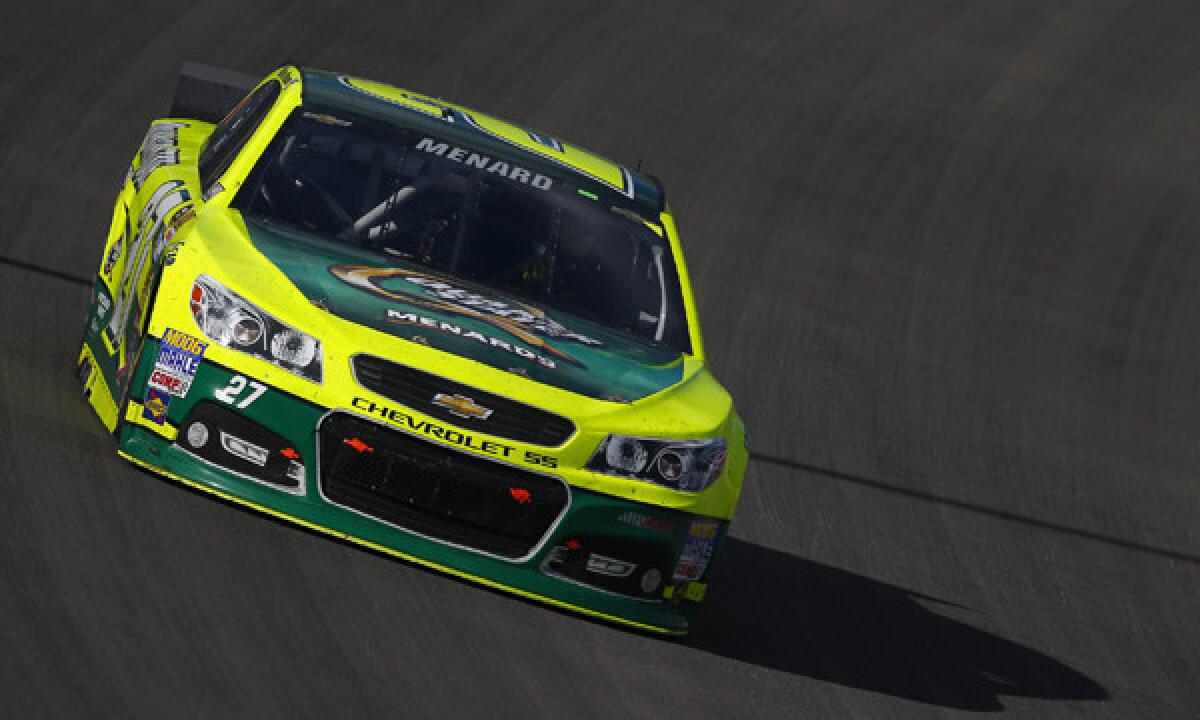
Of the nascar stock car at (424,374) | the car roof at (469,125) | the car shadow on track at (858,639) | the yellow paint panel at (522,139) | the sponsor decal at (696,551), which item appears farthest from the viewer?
the yellow paint panel at (522,139)

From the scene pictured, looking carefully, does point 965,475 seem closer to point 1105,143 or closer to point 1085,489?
point 1085,489

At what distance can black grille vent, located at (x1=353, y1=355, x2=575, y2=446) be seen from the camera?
742 centimetres

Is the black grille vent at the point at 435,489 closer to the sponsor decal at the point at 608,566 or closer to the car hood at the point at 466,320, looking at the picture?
the sponsor decal at the point at 608,566

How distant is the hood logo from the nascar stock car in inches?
0.6

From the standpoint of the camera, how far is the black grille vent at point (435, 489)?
7379 millimetres

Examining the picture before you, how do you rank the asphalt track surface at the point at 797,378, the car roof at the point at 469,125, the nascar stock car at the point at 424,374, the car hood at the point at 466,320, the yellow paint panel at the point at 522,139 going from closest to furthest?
the asphalt track surface at the point at 797,378, the nascar stock car at the point at 424,374, the car hood at the point at 466,320, the car roof at the point at 469,125, the yellow paint panel at the point at 522,139

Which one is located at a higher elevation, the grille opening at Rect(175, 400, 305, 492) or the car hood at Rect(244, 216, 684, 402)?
the car hood at Rect(244, 216, 684, 402)

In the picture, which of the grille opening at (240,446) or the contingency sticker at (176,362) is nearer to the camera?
the grille opening at (240,446)

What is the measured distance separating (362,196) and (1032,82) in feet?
44.5

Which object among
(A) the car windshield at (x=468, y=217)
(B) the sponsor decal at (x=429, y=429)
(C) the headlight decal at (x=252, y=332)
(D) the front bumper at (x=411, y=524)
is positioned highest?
(A) the car windshield at (x=468, y=217)

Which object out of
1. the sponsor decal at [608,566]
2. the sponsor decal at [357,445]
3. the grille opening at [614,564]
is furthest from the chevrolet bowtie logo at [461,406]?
the sponsor decal at [608,566]

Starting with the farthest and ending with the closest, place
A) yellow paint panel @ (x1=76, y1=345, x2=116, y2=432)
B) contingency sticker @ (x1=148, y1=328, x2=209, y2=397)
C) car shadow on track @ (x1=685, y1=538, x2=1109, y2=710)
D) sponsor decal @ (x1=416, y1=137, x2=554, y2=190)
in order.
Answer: sponsor decal @ (x1=416, y1=137, x2=554, y2=190) < car shadow on track @ (x1=685, y1=538, x2=1109, y2=710) < yellow paint panel @ (x1=76, y1=345, x2=116, y2=432) < contingency sticker @ (x1=148, y1=328, x2=209, y2=397)

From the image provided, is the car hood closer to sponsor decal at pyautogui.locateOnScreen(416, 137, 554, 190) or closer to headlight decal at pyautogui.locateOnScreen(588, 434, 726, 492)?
headlight decal at pyautogui.locateOnScreen(588, 434, 726, 492)

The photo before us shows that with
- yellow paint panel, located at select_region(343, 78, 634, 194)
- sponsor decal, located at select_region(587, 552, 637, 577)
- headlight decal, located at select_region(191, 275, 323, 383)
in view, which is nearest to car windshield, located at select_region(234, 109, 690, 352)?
yellow paint panel, located at select_region(343, 78, 634, 194)
